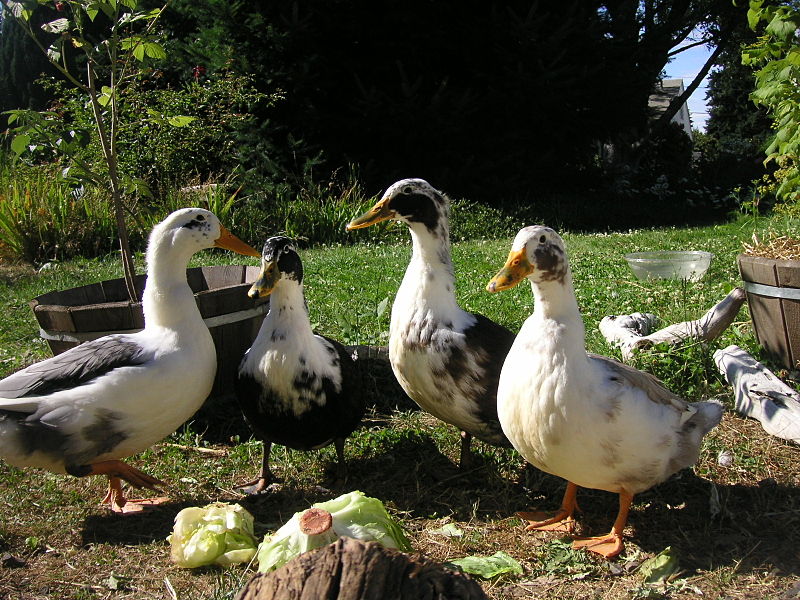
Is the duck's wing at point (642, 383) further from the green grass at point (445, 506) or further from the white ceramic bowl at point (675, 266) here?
the white ceramic bowl at point (675, 266)

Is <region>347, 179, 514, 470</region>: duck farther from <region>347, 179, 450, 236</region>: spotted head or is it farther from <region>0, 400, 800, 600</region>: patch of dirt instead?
<region>0, 400, 800, 600</region>: patch of dirt

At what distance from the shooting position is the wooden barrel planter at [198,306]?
3.64 metres

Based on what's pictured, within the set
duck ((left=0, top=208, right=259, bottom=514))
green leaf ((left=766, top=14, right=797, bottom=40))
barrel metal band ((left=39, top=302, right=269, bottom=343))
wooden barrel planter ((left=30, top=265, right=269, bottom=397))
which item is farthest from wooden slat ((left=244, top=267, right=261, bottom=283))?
green leaf ((left=766, top=14, right=797, bottom=40))

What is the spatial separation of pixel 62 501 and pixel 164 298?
42.4 inches

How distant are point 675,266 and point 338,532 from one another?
5.16 metres

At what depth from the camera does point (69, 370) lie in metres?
3.03

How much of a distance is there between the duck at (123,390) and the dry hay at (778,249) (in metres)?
3.24

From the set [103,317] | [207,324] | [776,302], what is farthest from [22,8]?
[776,302]

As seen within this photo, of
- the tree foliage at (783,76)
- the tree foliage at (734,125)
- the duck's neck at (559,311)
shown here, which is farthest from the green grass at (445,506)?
the tree foliage at (734,125)

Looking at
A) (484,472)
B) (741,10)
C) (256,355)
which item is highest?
(741,10)

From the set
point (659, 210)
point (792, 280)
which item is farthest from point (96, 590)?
point (659, 210)

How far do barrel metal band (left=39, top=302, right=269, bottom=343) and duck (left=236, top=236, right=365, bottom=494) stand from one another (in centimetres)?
63

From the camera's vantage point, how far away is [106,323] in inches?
145

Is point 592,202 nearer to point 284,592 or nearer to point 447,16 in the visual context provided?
point 447,16
